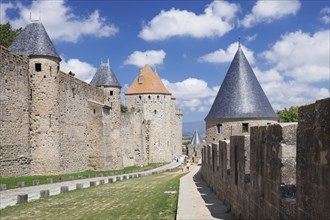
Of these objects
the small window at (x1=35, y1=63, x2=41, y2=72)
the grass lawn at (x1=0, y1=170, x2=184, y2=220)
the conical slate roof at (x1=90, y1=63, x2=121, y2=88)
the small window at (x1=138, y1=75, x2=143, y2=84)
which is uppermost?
the small window at (x1=138, y1=75, x2=143, y2=84)

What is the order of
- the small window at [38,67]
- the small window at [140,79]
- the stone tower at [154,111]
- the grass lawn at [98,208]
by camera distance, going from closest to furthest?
1. the grass lawn at [98,208]
2. the small window at [38,67]
3. the stone tower at [154,111]
4. the small window at [140,79]

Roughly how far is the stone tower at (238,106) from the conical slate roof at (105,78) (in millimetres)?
14006

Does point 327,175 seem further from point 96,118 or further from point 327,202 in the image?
point 96,118

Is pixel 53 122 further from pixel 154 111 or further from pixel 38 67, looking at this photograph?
pixel 154 111

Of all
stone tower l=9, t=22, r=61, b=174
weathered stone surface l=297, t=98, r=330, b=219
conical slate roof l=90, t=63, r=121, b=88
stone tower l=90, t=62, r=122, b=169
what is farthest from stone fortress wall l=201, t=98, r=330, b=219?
conical slate roof l=90, t=63, r=121, b=88

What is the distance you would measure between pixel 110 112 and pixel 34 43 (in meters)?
13.1

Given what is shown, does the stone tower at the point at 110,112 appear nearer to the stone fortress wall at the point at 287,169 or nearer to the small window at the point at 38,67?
the small window at the point at 38,67

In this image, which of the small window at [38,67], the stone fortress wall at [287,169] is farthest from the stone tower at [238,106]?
the stone fortress wall at [287,169]

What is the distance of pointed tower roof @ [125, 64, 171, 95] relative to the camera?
5656 cm

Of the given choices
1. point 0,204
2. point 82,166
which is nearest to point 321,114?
point 0,204

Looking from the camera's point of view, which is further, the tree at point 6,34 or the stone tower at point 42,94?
A: the tree at point 6,34

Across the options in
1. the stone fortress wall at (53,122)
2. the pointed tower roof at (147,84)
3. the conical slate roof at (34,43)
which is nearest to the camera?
the stone fortress wall at (53,122)

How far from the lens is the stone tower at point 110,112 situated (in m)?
35.7

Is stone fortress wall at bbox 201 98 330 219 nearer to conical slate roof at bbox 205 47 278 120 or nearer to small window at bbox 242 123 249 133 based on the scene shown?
conical slate roof at bbox 205 47 278 120
